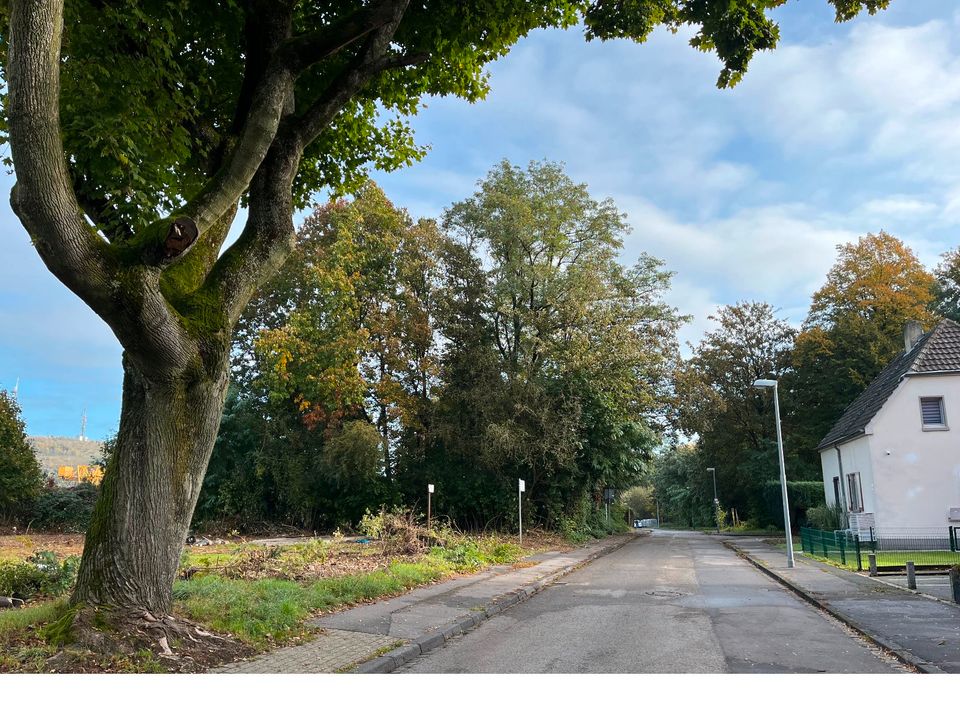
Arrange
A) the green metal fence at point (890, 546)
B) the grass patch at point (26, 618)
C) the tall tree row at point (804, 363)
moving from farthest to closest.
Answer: the tall tree row at point (804, 363) → the green metal fence at point (890, 546) → the grass patch at point (26, 618)

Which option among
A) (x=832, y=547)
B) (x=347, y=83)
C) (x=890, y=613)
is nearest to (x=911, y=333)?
(x=832, y=547)

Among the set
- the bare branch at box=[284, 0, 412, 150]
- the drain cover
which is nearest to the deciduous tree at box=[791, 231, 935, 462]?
the drain cover

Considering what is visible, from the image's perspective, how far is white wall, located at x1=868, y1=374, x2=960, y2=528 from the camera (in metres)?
24.4

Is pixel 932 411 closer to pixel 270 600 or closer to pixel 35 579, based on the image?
pixel 270 600

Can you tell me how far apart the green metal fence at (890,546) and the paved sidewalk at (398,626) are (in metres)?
10.5

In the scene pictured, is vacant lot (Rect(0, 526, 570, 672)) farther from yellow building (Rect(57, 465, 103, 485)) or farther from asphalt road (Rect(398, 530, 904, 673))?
yellow building (Rect(57, 465, 103, 485))

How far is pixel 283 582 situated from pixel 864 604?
32.3 feet

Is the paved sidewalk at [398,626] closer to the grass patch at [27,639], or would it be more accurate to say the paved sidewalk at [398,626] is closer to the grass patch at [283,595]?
the grass patch at [283,595]

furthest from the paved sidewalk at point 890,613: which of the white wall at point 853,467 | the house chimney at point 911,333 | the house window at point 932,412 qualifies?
the house chimney at point 911,333

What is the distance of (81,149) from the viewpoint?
28.3 ft

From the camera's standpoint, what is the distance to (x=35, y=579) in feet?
32.4

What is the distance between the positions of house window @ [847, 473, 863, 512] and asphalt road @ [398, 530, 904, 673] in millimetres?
15008

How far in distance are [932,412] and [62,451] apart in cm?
4640

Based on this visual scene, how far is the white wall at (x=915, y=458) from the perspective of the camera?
2441 cm
